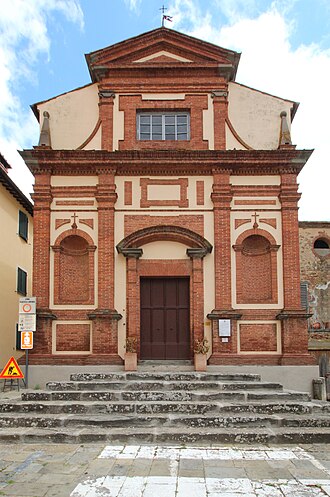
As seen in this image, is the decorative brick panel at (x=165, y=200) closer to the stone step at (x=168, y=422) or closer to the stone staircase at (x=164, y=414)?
the stone staircase at (x=164, y=414)

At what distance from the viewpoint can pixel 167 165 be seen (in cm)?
1569

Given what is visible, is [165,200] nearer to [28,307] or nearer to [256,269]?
[256,269]

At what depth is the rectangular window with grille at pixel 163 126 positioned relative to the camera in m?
16.3

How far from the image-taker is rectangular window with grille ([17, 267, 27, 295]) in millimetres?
21344

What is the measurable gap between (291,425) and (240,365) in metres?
4.53

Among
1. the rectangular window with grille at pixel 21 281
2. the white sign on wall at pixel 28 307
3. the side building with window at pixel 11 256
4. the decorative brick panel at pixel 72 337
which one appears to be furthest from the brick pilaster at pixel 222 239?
the rectangular window with grille at pixel 21 281

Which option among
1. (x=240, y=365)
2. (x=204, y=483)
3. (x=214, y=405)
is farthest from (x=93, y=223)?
(x=204, y=483)

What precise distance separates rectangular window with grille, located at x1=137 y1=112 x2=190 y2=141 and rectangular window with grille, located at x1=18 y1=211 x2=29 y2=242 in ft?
24.7

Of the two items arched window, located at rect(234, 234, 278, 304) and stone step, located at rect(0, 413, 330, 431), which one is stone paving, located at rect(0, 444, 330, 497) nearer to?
stone step, located at rect(0, 413, 330, 431)

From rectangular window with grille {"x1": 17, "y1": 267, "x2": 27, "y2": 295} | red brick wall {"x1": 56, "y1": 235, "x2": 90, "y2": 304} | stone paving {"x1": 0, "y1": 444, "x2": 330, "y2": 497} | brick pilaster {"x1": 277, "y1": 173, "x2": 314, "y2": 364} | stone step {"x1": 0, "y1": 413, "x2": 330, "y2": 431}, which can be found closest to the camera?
stone paving {"x1": 0, "y1": 444, "x2": 330, "y2": 497}

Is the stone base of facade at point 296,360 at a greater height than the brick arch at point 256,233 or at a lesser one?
lesser

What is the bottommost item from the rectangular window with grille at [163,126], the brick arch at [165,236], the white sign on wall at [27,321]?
the white sign on wall at [27,321]

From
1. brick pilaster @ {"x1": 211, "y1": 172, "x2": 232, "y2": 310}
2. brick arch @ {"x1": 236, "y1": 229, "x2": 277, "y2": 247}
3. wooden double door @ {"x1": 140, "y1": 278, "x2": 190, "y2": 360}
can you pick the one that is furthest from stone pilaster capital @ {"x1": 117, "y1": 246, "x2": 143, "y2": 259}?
brick arch @ {"x1": 236, "y1": 229, "x2": 277, "y2": 247}

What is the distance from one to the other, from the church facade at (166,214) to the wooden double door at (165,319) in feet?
0.13
